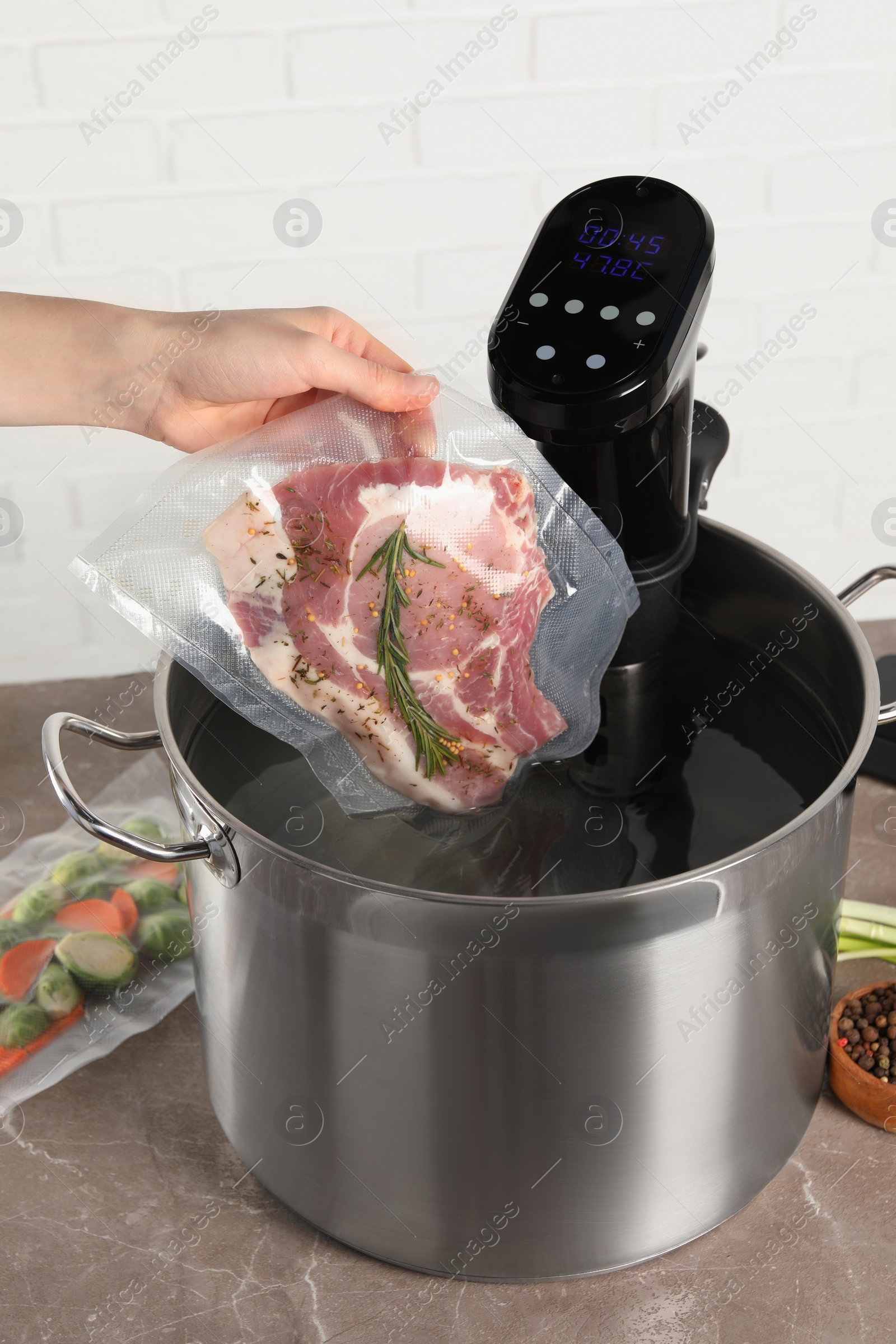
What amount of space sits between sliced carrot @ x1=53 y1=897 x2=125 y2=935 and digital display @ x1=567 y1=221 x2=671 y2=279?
62 cm

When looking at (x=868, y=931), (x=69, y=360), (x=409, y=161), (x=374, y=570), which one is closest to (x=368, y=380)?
(x=374, y=570)

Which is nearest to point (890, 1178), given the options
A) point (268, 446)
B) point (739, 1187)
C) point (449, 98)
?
point (739, 1187)

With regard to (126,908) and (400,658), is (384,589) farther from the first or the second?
(126,908)

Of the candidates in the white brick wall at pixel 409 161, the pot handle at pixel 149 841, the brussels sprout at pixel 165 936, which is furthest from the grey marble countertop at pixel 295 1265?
the white brick wall at pixel 409 161

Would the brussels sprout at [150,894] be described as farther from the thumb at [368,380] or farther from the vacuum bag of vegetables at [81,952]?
the thumb at [368,380]

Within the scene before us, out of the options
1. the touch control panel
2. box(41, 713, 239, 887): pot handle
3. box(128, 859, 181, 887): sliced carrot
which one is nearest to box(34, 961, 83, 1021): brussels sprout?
box(128, 859, 181, 887): sliced carrot

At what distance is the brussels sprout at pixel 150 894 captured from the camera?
977 millimetres

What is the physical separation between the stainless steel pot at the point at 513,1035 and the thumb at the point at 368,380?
0.22 m

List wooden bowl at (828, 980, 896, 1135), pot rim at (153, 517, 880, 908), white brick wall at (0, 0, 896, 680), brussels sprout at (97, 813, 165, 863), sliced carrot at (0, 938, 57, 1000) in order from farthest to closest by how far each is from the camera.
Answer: white brick wall at (0, 0, 896, 680), brussels sprout at (97, 813, 165, 863), sliced carrot at (0, 938, 57, 1000), wooden bowl at (828, 980, 896, 1135), pot rim at (153, 517, 880, 908)

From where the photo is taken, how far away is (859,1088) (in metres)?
0.81

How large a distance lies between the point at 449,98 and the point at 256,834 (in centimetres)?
111

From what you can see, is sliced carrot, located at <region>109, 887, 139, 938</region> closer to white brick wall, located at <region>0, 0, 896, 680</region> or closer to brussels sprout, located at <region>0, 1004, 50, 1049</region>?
brussels sprout, located at <region>0, 1004, 50, 1049</region>

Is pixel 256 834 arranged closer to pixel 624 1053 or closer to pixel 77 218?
pixel 624 1053

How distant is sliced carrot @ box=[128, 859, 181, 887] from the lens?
1.00 metres
